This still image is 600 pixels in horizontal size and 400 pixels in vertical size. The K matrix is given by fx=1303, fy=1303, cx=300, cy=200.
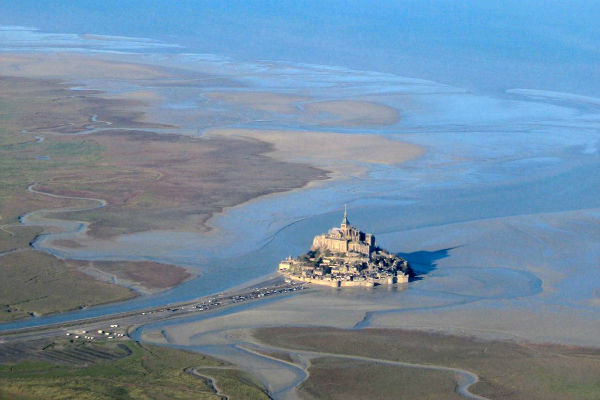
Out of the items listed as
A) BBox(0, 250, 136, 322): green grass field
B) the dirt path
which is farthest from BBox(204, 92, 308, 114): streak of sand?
the dirt path

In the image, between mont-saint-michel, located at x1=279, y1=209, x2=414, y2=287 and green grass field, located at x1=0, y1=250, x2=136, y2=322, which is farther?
mont-saint-michel, located at x1=279, y1=209, x2=414, y2=287

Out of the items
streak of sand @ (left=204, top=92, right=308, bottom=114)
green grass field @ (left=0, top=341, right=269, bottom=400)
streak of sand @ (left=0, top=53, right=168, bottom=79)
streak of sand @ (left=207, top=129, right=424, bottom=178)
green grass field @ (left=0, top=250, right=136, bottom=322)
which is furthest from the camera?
streak of sand @ (left=0, top=53, right=168, bottom=79)

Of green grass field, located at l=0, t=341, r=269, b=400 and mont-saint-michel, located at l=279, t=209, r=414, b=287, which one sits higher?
mont-saint-michel, located at l=279, t=209, r=414, b=287

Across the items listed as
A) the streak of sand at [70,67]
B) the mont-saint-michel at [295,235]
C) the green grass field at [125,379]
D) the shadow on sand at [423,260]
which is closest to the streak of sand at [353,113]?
the mont-saint-michel at [295,235]

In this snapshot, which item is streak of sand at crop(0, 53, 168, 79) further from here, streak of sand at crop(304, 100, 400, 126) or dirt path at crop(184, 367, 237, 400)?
dirt path at crop(184, 367, 237, 400)

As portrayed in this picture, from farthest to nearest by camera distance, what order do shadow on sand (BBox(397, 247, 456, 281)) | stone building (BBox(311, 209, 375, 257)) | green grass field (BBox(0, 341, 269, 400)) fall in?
shadow on sand (BBox(397, 247, 456, 281)), stone building (BBox(311, 209, 375, 257)), green grass field (BBox(0, 341, 269, 400))

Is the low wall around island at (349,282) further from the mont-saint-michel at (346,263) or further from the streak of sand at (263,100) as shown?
the streak of sand at (263,100)

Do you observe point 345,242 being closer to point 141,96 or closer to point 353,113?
point 353,113
